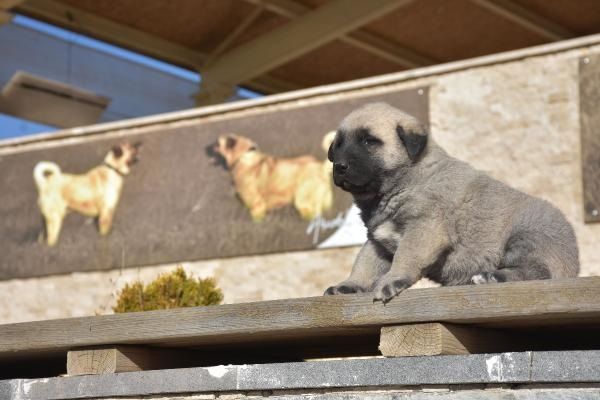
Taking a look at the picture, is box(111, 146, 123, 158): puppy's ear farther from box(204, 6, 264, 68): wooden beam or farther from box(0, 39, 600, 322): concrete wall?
box(204, 6, 264, 68): wooden beam

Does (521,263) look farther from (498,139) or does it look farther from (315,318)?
(498,139)

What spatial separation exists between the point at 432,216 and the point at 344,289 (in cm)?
48

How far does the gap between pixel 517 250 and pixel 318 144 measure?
5514 mm

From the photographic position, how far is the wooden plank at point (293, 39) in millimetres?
13469

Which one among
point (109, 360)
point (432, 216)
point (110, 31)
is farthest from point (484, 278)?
point (110, 31)

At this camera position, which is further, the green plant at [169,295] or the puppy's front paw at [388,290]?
the green plant at [169,295]

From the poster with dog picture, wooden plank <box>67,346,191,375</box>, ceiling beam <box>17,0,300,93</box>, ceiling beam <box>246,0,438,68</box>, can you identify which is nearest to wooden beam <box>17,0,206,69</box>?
ceiling beam <box>17,0,300,93</box>

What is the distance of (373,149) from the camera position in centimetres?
446

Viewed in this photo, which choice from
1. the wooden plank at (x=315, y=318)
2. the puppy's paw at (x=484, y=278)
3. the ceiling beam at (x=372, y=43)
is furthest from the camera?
the ceiling beam at (x=372, y=43)

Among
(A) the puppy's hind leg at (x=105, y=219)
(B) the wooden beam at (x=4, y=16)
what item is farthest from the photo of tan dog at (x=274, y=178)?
(B) the wooden beam at (x=4, y=16)

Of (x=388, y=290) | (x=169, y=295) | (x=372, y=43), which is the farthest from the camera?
(x=372, y=43)

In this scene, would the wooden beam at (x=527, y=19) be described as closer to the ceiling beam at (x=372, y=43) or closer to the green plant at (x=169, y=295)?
the ceiling beam at (x=372, y=43)

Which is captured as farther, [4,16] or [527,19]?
[527,19]

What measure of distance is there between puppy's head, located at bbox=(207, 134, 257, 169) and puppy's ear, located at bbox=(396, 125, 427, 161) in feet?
18.5
